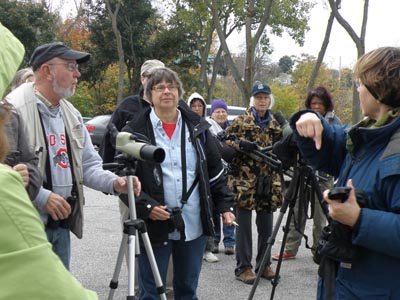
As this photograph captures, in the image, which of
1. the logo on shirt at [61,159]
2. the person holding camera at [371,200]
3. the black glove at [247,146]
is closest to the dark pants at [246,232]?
the black glove at [247,146]

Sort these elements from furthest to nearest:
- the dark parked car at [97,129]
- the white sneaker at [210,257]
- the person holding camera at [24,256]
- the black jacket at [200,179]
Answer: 1. the dark parked car at [97,129]
2. the white sneaker at [210,257]
3. the black jacket at [200,179]
4. the person holding camera at [24,256]

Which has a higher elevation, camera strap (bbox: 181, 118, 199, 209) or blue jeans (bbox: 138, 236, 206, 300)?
camera strap (bbox: 181, 118, 199, 209)

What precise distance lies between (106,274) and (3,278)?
14.8 ft

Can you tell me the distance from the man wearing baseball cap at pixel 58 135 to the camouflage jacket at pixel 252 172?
75.8 inches

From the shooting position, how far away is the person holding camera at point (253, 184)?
487cm

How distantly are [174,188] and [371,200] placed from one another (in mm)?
1541

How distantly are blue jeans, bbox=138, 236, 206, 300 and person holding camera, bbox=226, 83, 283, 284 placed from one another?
1564mm

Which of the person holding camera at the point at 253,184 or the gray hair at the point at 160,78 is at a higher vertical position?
the gray hair at the point at 160,78

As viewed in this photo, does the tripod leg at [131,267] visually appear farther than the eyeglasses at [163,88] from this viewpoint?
No

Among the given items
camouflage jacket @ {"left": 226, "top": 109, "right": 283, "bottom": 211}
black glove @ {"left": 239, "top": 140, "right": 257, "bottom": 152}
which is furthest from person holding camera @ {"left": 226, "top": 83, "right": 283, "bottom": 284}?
black glove @ {"left": 239, "top": 140, "right": 257, "bottom": 152}

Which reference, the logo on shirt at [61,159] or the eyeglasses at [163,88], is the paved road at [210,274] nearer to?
the logo on shirt at [61,159]

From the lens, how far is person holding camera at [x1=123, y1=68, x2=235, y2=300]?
3.19 metres

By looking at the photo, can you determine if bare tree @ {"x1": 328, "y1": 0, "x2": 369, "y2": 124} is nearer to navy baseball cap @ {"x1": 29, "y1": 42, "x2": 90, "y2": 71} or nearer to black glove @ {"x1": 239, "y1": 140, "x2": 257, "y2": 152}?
black glove @ {"x1": 239, "y1": 140, "x2": 257, "y2": 152}

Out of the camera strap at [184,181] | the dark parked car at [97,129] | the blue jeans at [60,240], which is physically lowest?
the dark parked car at [97,129]
